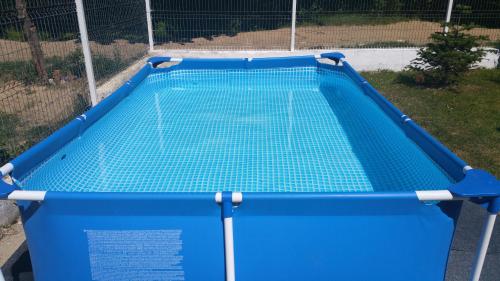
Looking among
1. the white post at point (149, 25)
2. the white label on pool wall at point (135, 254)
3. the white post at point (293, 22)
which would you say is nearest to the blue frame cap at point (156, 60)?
the white post at point (149, 25)

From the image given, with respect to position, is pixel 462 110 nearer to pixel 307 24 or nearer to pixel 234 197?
pixel 307 24

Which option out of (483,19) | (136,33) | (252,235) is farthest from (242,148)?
(483,19)

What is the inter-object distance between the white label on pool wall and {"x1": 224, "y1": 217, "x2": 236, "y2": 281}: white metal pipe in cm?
27

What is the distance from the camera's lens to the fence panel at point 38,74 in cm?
445

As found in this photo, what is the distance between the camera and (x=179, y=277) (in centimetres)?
248

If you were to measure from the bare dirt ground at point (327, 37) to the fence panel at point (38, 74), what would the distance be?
4.15 m

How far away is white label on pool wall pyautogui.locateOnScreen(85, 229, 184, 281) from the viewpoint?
Result: 2359 millimetres

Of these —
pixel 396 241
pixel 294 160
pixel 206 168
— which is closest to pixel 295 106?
pixel 294 160

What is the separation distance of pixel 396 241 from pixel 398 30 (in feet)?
28.4

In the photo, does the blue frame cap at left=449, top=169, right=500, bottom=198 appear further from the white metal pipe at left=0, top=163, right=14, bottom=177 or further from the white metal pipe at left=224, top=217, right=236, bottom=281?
the white metal pipe at left=0, top=163, right=14, bottom=177

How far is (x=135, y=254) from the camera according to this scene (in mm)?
2377

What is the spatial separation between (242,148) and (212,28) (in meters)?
5.52

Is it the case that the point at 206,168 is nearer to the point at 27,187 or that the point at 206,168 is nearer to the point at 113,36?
the point at 27,187

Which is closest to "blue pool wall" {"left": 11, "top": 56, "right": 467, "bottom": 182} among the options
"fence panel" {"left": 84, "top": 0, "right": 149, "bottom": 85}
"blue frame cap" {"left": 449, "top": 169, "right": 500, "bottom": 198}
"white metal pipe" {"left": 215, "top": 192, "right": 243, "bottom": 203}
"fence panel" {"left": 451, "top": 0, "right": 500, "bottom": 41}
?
"blue frame cap" {"left": 449, "top": 169, "right": 500, "bottom": 198}
